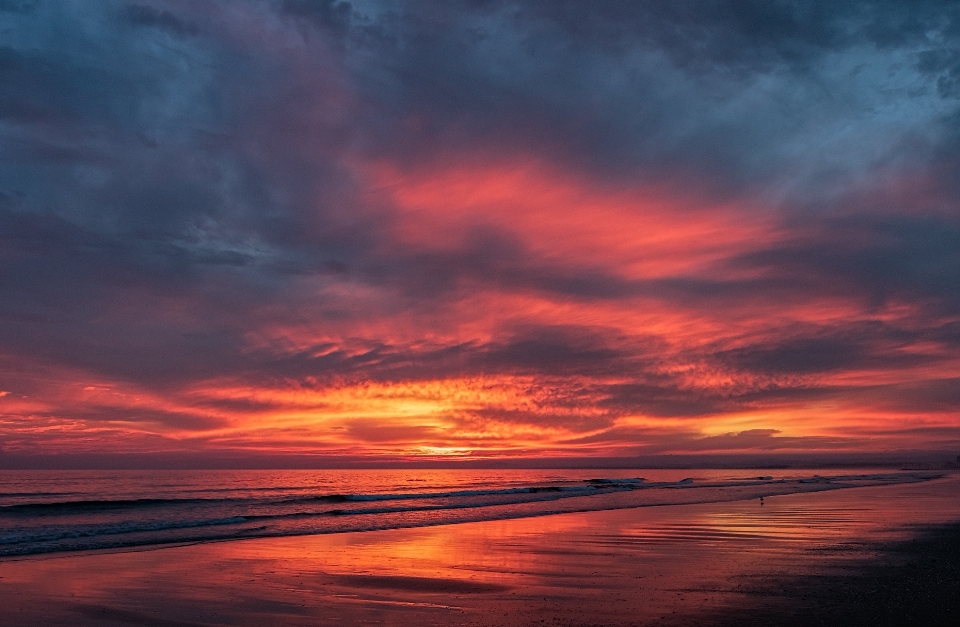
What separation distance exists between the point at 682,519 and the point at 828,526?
22.3 ft

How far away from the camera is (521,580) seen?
15430 millimetres

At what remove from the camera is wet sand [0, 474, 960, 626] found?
11.8 metres

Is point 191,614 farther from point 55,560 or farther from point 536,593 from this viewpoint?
point 55,560

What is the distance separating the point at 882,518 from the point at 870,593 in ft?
65.0

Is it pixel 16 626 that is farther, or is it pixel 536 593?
pixel 536 593

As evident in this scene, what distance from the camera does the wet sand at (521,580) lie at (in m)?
11.8

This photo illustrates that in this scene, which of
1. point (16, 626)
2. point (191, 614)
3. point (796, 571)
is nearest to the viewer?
point (16, 626)

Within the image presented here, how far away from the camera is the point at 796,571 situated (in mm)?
15508

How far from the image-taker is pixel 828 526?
86.9ft

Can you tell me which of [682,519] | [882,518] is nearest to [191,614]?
[682,519]

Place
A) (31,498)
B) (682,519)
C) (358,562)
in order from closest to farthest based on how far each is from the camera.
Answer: (358,562)
(682,519)
(31,498)

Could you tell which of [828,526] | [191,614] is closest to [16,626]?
[191,614]

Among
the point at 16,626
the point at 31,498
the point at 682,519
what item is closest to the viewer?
the point at 16,626

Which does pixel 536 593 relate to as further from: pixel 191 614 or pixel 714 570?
pixel 191 614
